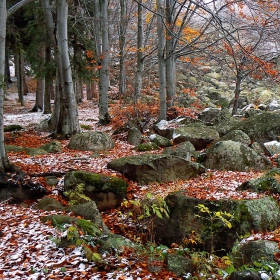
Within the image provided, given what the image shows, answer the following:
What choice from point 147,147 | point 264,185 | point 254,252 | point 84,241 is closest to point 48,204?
point 84,241

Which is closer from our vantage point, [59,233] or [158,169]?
[59,233]

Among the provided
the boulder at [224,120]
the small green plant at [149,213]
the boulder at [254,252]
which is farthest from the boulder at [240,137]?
the boulder at [254,252]

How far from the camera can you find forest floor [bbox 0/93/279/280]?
358cm

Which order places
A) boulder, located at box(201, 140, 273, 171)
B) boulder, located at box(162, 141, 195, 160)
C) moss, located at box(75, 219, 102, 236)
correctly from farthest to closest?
1. boulder, located at box(162, 141, 195, 160)
2. boulder, located at box(201, 140, 273, 171)
3. moss, located at box(75, 219, 102, 236)

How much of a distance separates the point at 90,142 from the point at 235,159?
5164 millimetres

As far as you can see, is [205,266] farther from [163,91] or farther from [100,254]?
[163,91]

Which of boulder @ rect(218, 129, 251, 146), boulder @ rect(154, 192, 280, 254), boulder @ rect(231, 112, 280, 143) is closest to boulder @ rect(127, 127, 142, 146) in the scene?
boulder @ rect(218, 129, 251, 146)

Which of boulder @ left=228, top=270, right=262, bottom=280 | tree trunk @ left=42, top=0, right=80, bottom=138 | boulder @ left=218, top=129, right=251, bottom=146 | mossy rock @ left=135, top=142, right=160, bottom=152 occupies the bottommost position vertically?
boulder @ left=228, top=270, right=262, bottom=280

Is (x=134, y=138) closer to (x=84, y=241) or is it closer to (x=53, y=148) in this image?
(x=53, y=148)

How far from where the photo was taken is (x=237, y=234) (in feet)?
15.5

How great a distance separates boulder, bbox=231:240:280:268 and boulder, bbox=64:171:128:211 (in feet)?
10.1

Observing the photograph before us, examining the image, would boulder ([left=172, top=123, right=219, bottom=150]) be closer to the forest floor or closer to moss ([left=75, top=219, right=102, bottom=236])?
the forest floor

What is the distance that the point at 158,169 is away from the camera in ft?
24.3

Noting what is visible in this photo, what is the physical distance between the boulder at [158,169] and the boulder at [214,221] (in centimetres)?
183
